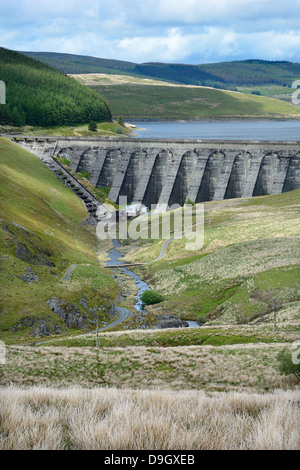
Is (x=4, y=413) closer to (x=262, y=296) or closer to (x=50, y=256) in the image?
(x=262, y=296)

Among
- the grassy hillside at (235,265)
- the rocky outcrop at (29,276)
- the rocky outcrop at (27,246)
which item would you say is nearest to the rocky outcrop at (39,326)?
the rocky outcrop at (29,276)

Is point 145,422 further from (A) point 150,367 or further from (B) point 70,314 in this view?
(B) point 70,314

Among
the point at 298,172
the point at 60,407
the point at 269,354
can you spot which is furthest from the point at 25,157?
the point at 60,407

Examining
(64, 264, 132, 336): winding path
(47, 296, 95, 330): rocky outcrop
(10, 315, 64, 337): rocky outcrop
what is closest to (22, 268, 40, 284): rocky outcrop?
(47, 296, 95, 330): rocky outcrop

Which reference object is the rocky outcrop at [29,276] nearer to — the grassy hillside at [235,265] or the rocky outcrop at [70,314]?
the rocky outcrop at [70,314]

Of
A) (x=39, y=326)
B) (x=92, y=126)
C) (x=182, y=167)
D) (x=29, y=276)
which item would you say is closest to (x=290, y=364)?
(x=39, y=326)

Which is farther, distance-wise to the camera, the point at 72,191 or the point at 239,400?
the point at 72,191
